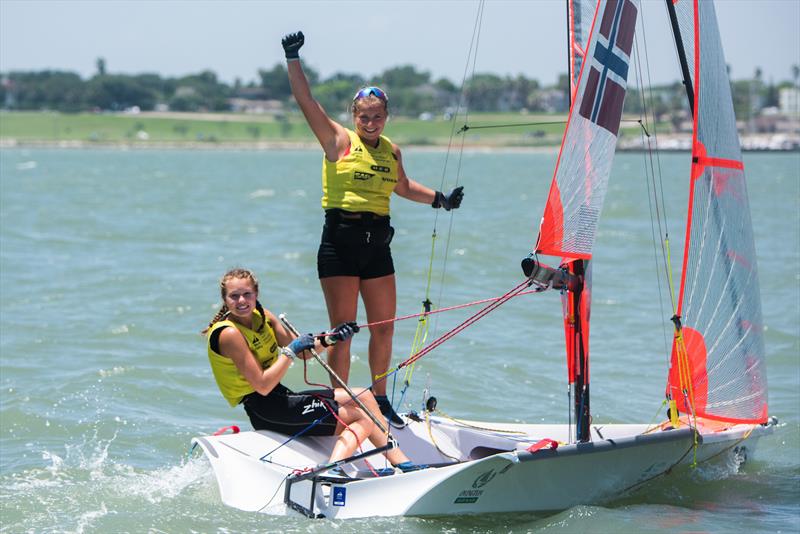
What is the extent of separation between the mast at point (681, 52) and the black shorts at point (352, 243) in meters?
1.63

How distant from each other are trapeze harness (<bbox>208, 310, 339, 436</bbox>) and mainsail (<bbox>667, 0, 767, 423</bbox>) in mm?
1766

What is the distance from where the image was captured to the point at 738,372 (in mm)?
6238

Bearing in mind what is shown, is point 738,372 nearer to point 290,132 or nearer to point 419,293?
point 419,293

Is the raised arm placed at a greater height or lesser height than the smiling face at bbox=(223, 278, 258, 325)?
greater

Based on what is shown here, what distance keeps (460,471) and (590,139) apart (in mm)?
1545

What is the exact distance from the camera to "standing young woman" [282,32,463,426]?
570 cm

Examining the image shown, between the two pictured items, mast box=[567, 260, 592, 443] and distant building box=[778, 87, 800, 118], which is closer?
mast box=[567, 260, 592, 443]

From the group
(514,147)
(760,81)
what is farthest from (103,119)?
(760,81)

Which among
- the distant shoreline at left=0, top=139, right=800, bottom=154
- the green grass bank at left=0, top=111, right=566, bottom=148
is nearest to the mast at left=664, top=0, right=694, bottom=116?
the distant shoreline at left=0, top=139, right=800, bottom=154

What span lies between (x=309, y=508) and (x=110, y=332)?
5.83m

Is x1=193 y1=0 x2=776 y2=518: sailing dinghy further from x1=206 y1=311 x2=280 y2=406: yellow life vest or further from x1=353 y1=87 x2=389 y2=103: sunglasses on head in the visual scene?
x1=353 y1=87 x2=389 y2=103: sunglasses on head

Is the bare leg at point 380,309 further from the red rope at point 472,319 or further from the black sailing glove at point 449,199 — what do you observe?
the black sailing glove at point 449,199

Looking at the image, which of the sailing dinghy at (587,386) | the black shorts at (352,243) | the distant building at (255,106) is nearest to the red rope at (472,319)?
the sailing dinghy at (587,386)

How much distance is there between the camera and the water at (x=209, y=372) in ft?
18.9
